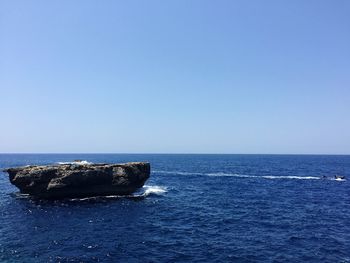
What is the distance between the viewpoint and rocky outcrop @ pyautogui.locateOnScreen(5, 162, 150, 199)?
169 ft

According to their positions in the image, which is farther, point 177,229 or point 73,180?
point 73,180

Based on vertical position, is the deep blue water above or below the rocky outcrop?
below

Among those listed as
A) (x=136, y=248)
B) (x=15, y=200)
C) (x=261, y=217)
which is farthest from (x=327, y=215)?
(x=15, y=200)

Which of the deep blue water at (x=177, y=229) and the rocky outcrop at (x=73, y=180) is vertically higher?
the rocky outcrop at (x=73, y=180)

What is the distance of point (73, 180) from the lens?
51.8 meters

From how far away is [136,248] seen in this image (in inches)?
1215

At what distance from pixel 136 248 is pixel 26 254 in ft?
31.0

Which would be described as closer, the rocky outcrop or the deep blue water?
the deep blue water

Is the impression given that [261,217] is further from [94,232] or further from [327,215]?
[94,232]

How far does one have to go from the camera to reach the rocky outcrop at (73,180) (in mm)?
51594

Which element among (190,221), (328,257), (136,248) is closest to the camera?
(328,257)

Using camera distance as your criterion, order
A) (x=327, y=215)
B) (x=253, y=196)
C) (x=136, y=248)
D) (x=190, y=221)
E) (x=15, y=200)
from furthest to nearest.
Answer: (x=253, y=196) → (x=15, y=200) → (x=327, y=215) → (x=190, y=221) → (x=136, y=248)

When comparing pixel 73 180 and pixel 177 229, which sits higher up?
pixel 73 180

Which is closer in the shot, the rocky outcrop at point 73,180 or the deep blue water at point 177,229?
the deep blue water at point 177,229
